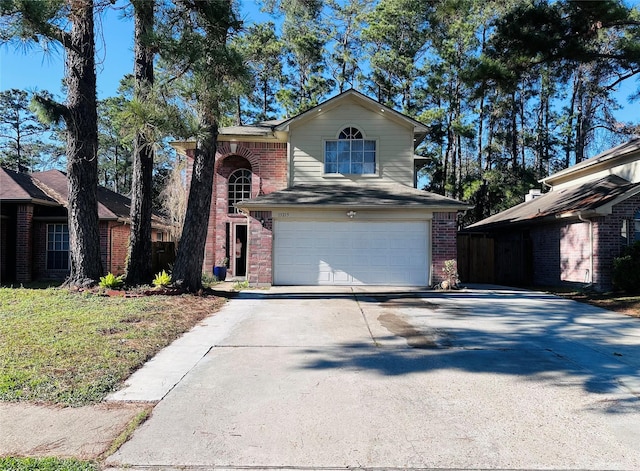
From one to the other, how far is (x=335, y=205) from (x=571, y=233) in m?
8.14

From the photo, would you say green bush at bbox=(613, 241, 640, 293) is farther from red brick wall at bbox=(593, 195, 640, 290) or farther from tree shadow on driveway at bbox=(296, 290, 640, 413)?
tree shadow on driveway at bbox=(296, 290, 640, 413)

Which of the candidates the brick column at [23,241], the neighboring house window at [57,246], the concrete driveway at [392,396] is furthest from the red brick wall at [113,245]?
the concrete driveway at [392,396]

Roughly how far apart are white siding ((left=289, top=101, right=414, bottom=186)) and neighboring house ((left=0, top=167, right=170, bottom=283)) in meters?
7.57

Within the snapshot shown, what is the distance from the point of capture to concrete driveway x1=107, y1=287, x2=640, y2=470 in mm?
3438

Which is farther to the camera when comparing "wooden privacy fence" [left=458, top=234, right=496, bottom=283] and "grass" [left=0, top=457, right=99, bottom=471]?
"wooden privacy fence" [left=458, top=234, right=496, bottom=283]

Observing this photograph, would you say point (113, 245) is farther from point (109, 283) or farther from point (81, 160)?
point (109, 283)

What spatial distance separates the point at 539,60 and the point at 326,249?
7.95 meters

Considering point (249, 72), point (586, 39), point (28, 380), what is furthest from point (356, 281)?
point (28, 380)

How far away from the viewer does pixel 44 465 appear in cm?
315

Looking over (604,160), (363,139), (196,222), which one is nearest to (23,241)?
(196,222)

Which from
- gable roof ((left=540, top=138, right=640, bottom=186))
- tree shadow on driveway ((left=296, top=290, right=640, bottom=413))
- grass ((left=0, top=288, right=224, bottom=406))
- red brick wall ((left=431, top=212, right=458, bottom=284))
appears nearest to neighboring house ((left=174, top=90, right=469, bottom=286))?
red brick wall ((left=431, top=212, right=458, bottom=284))

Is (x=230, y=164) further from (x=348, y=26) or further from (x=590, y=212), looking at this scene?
(x=348, y=26)

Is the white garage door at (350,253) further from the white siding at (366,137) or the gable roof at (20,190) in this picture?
the gable roof at (20,190)

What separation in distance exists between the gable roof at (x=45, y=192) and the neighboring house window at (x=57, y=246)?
0.96 m
